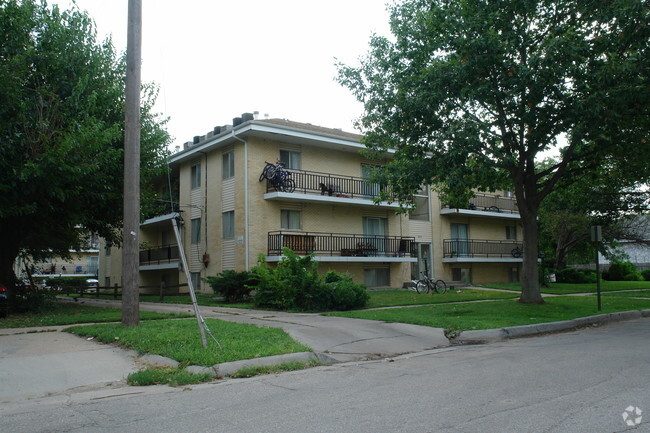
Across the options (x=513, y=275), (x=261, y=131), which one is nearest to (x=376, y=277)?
(x=261, y=131)

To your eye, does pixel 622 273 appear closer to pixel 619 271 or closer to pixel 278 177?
pixel 619 271

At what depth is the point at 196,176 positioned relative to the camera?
28312 millimetres

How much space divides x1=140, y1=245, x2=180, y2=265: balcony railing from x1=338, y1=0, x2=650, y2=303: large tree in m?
17.3

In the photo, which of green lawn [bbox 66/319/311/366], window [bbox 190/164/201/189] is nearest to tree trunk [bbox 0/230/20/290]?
green lawn [bbox 66/319/311/366]

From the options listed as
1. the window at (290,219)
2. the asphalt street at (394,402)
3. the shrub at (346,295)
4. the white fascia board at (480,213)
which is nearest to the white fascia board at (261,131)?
the window at (290,219)

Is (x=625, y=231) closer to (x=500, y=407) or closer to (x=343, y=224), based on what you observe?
(x=343, y=224)

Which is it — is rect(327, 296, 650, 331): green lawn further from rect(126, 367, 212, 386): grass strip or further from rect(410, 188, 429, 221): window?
rect(410, 188, 429, 221): window

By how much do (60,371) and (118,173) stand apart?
1026 centimetres

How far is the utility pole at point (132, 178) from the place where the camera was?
1062cm

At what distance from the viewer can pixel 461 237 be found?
1303 inches

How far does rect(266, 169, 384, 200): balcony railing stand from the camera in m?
25.0

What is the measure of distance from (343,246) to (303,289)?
10391mm

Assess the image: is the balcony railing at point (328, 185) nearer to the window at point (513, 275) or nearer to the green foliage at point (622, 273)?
the window at point (513, 275)

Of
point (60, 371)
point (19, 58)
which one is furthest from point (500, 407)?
point (19, 58)
